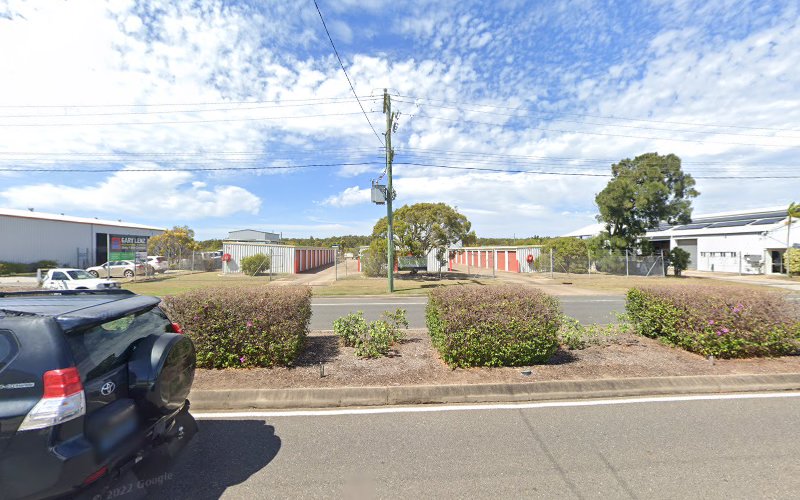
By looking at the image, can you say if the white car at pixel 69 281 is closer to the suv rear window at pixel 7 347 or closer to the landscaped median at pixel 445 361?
the landscaped median at pixel 445 361

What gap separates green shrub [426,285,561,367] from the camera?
490cm

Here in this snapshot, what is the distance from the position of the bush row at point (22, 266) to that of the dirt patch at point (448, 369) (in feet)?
116

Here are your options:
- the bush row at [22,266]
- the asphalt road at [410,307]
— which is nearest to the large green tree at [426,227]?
the asphalt road at [410,307]

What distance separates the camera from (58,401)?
77.4 inches

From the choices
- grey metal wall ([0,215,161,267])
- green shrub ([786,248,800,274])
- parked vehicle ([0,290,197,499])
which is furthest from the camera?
grey metal wall ([0,215,161,267])

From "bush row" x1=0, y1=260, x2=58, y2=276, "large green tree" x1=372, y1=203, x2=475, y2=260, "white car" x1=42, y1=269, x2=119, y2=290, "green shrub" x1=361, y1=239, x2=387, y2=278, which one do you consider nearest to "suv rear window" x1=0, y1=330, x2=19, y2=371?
"white car" x1=42, y1=269, x2=119, y2=290

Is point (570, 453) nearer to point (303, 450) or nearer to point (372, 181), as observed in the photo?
point (303, 450)

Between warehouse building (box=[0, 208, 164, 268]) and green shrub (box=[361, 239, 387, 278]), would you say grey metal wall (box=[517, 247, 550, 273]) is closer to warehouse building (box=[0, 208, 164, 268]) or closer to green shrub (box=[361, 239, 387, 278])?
green shrub (box=[361, 239, 387, 278])

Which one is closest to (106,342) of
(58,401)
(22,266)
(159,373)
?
(159,373)

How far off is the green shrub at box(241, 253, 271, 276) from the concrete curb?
77.2ft

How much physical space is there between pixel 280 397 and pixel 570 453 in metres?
3.01

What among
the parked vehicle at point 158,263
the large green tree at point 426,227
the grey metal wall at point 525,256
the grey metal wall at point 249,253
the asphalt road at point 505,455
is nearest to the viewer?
the asphalt road at point 505,455

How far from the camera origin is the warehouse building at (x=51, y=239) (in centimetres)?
3050

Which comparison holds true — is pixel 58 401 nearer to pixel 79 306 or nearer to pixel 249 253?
pixel 79 306
